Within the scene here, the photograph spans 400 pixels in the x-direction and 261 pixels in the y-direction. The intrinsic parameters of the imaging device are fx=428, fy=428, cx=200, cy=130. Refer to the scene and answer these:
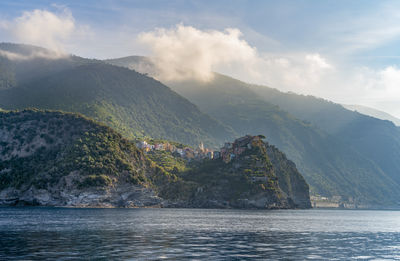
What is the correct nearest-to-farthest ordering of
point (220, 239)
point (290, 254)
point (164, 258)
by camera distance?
point (164, 258)
point (290, 254)
point (220, 239)

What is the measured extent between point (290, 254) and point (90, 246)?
30.2m

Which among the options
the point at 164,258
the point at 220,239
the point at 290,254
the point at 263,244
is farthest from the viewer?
the point at 220,239

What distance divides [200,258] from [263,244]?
22.5 metres

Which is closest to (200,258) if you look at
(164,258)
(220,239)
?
(164,258)

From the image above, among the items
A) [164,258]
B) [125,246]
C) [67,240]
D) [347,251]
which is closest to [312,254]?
[347,251]

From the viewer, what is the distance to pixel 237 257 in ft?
193

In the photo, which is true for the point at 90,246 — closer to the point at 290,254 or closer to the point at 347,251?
the point at 290,254

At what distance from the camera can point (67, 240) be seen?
238ft

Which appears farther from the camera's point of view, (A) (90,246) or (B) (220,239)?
(B) (220,239)

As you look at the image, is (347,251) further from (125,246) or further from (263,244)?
(125,246)

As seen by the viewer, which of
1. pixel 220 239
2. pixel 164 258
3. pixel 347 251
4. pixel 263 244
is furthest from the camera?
pixel 220 239

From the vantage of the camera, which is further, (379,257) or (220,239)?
(220,239)

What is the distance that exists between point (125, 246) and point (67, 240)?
12.7m

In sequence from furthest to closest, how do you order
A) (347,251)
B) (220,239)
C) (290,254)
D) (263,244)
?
1. (220,239)
2. (263,244)
3. (347,251)
4. (290,254)
